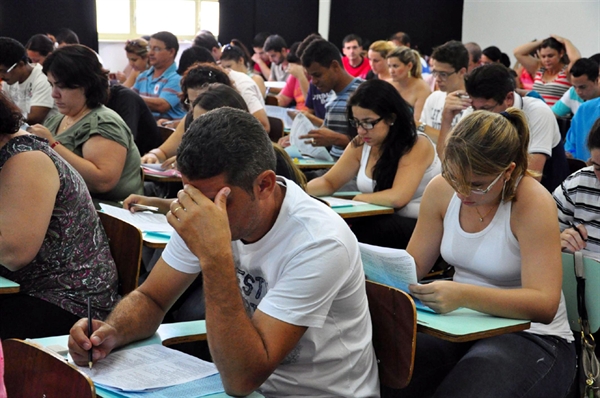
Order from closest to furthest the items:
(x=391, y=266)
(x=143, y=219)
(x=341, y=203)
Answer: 1. (x=391, y=266)
2. (x=143, y=219)
3. (x=341, y=203)

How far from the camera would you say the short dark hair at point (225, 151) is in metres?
1.45

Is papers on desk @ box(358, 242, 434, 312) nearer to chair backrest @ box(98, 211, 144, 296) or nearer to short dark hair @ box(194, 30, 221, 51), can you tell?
chair backrest @ box(98, 211, 144, 296)

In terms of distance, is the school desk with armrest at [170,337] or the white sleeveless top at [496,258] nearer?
the school desk with armrest at [170,337]

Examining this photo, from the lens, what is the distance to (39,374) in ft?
4.47

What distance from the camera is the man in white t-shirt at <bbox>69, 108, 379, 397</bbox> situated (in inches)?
56.6

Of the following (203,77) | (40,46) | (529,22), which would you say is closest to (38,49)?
(40,46)

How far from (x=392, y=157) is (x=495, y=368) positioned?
175 centimetres

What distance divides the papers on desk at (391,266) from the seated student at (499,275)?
0.04 metres

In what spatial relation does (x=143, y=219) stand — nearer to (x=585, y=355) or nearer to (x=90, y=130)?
(x=90, y=130)

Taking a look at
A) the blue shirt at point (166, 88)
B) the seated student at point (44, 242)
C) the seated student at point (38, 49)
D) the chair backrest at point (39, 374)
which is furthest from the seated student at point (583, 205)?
the seated student at point (38, 49)

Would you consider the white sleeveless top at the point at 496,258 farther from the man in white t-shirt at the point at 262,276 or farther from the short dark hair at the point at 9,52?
the short dark hair at the point at 9,52

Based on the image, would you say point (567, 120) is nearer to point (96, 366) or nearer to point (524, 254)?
point (524, 254)

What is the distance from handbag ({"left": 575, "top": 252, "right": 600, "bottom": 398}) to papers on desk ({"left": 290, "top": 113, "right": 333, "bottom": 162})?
8.90 ft

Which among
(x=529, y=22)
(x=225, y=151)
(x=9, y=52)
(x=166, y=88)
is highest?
(x=225, y=151)
